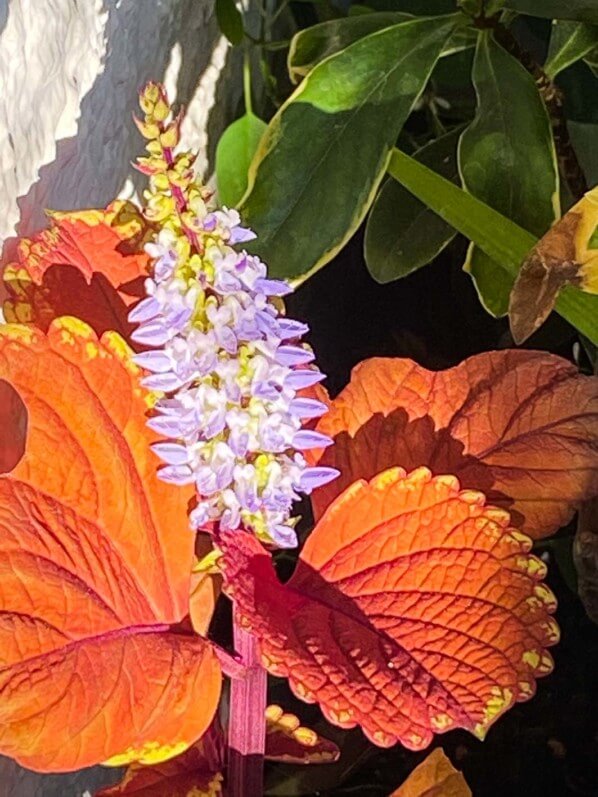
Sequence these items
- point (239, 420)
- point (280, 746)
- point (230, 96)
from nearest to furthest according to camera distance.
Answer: point (239, 420) < point (280, 746) < point (230, 96)

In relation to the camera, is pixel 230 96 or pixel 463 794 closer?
pixel 463 794

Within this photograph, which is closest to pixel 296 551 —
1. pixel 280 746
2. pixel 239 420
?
pixel 280 746

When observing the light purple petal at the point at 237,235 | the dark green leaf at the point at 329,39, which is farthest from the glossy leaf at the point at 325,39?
the light purple petal at the point at 237,235

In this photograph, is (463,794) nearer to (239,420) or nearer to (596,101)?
(239,420)

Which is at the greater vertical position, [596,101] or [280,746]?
[596,101]

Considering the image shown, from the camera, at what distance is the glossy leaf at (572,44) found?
0.57 metres

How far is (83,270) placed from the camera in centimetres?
39

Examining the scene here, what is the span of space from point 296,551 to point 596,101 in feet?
1.22

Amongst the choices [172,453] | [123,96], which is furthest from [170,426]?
[123,96]

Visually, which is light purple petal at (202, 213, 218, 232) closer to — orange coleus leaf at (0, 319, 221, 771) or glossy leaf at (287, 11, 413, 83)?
orange coleus leaf at (0, 319, 221, 771)

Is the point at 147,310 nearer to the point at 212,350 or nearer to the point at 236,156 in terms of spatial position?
the point at 212,350

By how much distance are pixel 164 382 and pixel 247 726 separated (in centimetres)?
14

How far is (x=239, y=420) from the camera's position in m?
0.31

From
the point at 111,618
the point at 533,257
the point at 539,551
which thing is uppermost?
the point at 533,257
